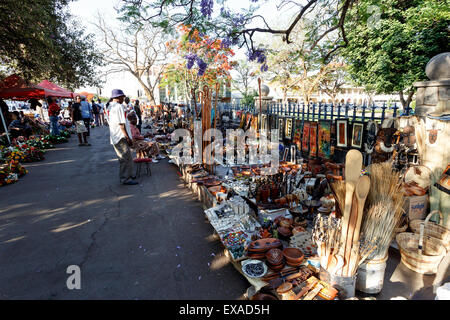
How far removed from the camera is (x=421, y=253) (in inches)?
94.1

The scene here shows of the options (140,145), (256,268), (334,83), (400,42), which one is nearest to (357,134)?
(256,268)

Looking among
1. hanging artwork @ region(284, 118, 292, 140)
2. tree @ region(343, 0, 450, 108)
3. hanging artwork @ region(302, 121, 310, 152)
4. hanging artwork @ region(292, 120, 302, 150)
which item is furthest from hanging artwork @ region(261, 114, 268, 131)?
tree @ region(343, 0, 450, 108)

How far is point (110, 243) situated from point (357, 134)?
15.5 ft

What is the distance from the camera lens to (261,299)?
82.4 inches

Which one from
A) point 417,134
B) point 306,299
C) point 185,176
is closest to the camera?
point 306,299

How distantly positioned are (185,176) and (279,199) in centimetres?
287

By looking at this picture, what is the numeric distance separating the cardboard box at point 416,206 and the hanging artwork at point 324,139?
6.78 feet

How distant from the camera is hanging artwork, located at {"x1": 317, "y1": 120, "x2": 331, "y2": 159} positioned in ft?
16.2

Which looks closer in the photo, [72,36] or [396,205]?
[396,205]

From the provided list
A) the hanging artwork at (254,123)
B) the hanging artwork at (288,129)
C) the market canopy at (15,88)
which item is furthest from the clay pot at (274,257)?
the market canopy at (15,88)

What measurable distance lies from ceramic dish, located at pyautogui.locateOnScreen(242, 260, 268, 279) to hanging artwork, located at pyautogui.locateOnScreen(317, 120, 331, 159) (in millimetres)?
3403

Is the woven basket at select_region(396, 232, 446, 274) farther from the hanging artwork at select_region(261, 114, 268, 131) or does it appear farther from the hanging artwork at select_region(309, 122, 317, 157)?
the hanging artwork at select_region(261, 114, 268, 131)
